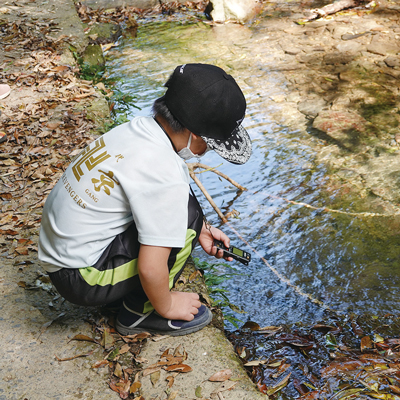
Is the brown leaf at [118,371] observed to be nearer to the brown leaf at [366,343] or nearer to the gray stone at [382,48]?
the brown leaf at [366,343]

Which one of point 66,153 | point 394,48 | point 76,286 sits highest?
point 76,286

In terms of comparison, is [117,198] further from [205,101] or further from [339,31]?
[339,31]

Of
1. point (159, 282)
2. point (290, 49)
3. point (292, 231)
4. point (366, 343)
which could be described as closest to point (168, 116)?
point (159, 282)

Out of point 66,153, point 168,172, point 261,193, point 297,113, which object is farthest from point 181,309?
point 297,113

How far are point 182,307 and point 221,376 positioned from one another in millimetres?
384

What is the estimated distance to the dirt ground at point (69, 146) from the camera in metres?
1.93

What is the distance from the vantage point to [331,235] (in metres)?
3.34

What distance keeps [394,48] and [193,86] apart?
5.61 meters

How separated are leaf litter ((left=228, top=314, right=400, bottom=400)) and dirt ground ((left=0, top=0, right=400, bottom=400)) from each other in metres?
0.28

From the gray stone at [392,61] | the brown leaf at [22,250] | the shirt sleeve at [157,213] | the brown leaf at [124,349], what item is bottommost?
the gray stone at [392,61]

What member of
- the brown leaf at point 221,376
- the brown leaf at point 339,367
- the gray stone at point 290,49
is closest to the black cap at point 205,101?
the brown leaf at point 221,376

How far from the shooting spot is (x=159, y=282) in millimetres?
1798

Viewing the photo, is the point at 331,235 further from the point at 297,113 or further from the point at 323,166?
the point at 297,113

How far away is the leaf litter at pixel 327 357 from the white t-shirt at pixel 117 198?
995 millimetres
